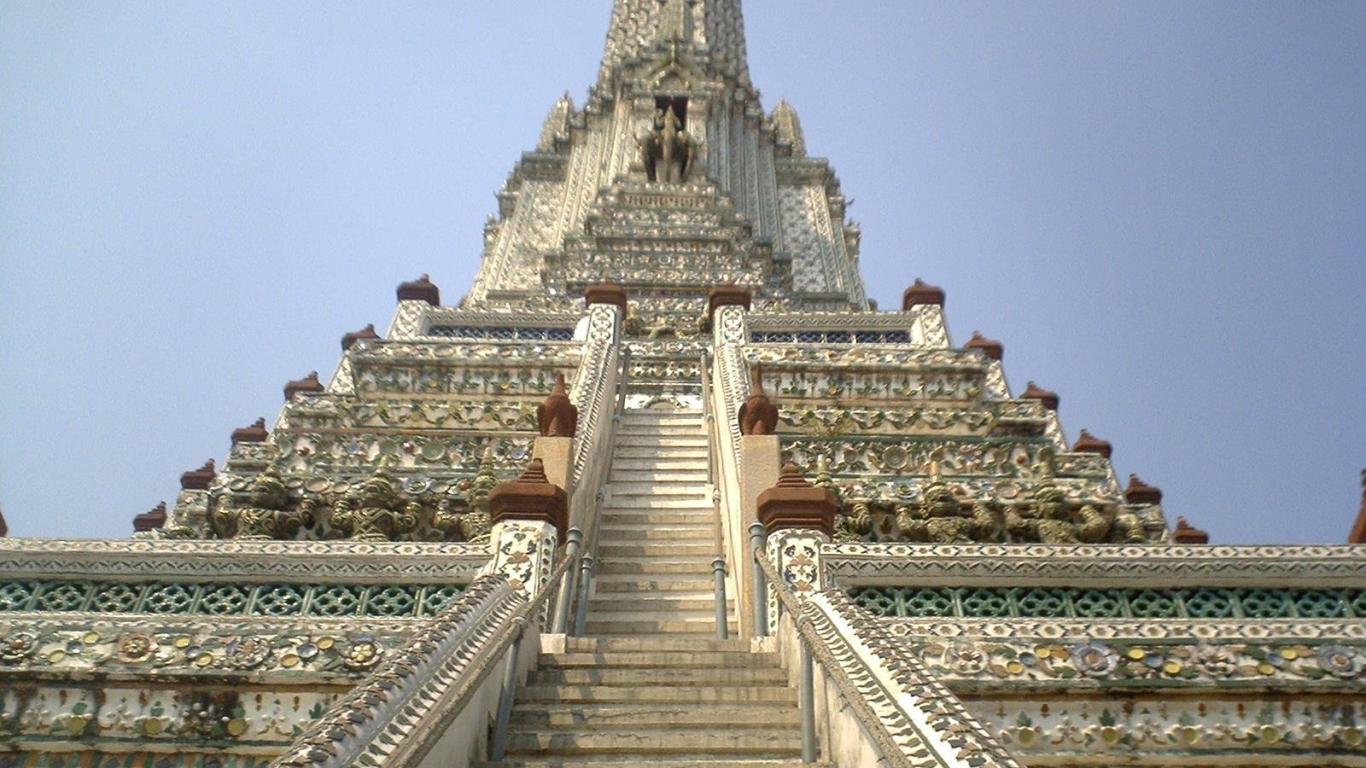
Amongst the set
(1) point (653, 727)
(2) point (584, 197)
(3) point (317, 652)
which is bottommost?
(1) point (653, 727)

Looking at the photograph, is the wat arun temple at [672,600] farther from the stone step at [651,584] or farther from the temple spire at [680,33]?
the temple spire at [680,33]

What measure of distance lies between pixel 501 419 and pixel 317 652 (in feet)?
20.5

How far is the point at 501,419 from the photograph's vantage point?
11.0m

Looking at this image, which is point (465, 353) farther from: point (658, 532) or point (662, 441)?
point (658, 532)

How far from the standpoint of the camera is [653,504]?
31.9ft

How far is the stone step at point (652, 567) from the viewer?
834cm

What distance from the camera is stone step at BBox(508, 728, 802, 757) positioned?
4.68m

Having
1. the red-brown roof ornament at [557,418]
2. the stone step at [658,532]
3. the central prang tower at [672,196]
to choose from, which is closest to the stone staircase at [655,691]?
the stone step at [658,532]

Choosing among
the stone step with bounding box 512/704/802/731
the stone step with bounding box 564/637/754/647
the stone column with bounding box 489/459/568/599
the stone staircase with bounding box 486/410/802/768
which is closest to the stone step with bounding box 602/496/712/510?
the stone staircase with bounding box 486/410/802/768

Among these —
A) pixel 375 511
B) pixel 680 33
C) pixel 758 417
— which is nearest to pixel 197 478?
pixel 375 511

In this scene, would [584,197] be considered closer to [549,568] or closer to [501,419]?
[501,419]

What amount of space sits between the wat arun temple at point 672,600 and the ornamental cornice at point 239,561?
0.02 metres

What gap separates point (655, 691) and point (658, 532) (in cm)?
378

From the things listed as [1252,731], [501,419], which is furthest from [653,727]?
[501,419]
